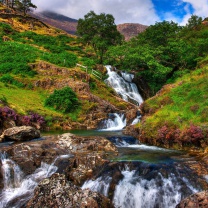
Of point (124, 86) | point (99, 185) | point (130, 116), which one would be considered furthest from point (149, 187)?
point (124, 86)

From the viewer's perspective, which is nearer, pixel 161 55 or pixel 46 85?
pixel 46 85

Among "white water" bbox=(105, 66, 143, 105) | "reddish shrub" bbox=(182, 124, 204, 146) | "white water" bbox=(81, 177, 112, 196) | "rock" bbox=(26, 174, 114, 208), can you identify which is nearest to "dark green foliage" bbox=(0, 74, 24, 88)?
"white water" bbox=(105, 66, 143, 105)

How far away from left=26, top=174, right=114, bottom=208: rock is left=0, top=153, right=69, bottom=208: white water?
2.72 metres

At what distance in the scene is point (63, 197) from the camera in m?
8.12

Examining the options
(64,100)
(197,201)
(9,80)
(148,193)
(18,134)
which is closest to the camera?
(197,201)

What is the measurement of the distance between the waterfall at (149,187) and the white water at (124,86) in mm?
26472

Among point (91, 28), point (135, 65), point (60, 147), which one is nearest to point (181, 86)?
point (60, 147)

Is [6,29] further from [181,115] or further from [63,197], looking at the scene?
[63,197]

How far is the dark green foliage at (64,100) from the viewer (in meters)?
28.1

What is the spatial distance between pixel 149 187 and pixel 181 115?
7.67m

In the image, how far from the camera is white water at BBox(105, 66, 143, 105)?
3784 centimetres

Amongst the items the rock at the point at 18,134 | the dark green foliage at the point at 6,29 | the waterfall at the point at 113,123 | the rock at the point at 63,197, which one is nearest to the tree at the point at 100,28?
the dark green foliage at the point at 6,29

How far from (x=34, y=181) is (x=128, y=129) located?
9.88 metres

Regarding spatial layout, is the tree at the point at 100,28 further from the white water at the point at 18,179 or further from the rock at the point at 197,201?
the rock at the point at 197,201
